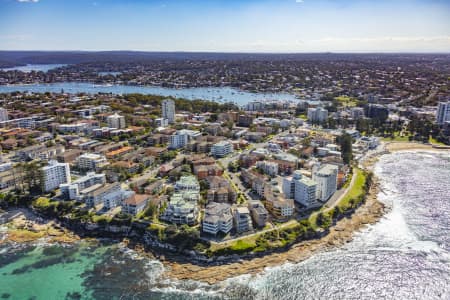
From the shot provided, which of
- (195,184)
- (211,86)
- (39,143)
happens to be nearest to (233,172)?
(195,184)

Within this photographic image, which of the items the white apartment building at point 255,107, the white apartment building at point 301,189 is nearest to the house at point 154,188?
the white apartment building at point 301,189

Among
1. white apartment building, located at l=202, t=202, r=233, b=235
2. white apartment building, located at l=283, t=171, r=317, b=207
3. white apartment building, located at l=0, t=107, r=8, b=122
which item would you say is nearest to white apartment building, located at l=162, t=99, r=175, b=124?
white apartment building, located at l=0, t=107, r=8, b=122

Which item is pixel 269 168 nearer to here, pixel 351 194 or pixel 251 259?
pixel 351 194

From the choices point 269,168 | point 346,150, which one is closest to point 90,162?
point 269,168

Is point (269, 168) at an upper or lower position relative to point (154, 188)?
upper

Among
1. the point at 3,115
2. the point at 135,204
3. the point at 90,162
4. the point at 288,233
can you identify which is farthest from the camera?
the point at 3,115

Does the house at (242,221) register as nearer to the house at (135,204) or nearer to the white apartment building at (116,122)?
the house at (135,204)

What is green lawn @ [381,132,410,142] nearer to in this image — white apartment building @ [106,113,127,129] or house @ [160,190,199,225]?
house @ [160,190,199,225]
